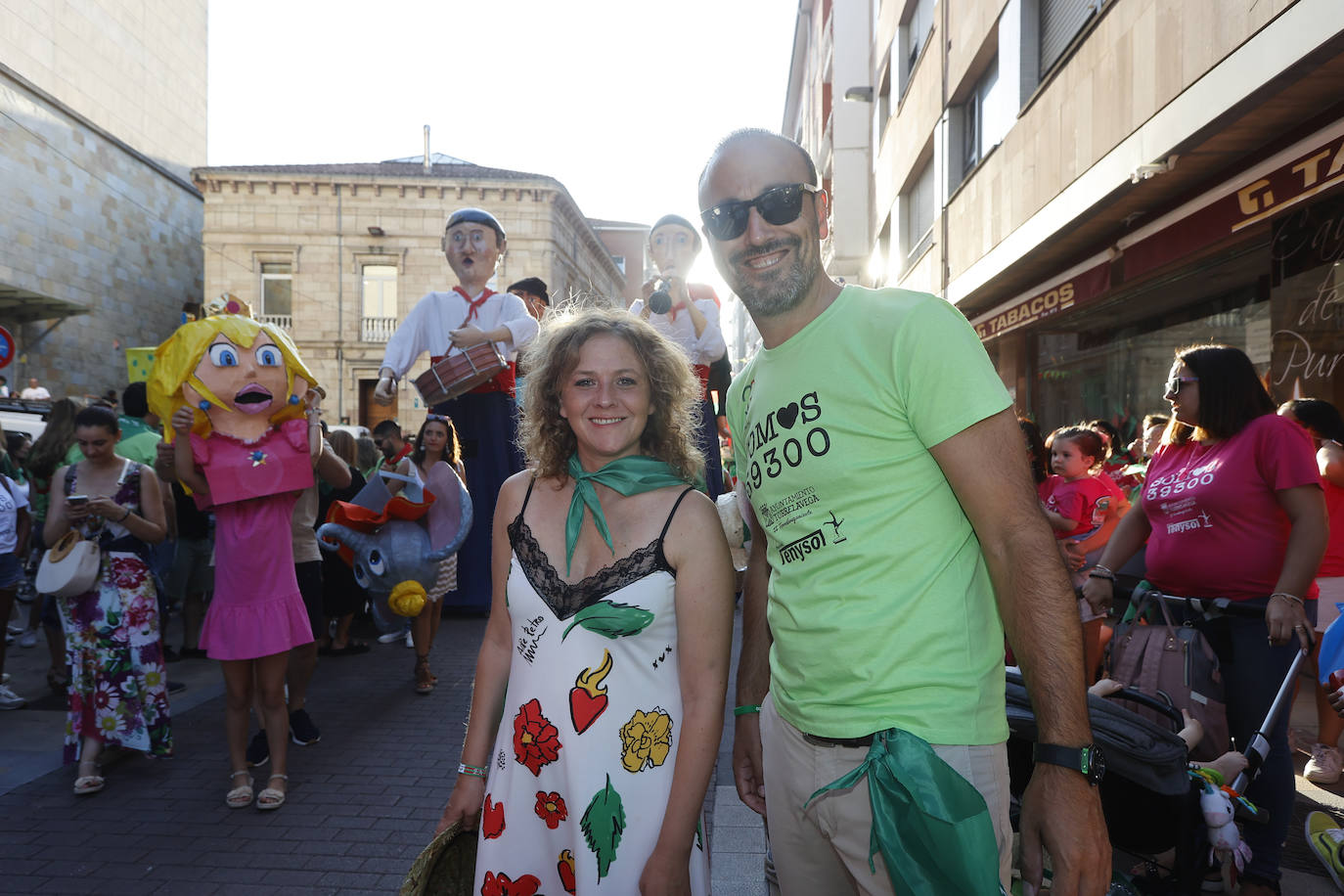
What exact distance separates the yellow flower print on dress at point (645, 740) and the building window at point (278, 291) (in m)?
34.7

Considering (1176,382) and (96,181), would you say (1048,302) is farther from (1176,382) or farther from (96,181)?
(96,181)

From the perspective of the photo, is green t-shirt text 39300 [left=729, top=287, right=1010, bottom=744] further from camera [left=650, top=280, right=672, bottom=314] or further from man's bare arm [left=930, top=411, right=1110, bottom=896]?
camera [left=650, top=280, right=672, bottom=314]

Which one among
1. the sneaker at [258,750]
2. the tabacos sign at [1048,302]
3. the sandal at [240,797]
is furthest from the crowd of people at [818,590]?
the tabacos sign at [1048,302]

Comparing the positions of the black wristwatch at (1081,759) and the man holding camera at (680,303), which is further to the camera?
the man holding camera at (680,303)

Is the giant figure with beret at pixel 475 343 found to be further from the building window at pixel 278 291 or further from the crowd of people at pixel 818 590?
the building window at pixel 278 291

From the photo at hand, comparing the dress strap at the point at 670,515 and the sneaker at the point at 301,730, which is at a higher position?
the dress strap at the point at 670,515

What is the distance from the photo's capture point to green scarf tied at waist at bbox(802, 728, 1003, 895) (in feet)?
5.13

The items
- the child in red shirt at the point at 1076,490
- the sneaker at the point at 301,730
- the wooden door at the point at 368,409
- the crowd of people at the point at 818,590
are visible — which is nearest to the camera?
the crowd of people at the point at 818,590

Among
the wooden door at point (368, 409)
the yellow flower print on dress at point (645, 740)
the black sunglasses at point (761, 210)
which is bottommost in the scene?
the yellow flower print on dress at point (645, 740)

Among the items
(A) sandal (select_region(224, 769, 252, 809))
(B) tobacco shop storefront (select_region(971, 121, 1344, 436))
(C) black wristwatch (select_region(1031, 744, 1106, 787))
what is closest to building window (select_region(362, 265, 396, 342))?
(B) tobacco shop storefront (select_region(971, 121, 1344, 436))

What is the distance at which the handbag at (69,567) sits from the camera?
4.38 metres

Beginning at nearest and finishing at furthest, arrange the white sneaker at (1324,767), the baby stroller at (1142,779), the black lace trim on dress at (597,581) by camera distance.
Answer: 1. the black lace trim on dress at (597,581)
2. the baby stroller at (1142,779)
3. the white sneaker at (1324,767)

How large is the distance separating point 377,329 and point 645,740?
33523 mm

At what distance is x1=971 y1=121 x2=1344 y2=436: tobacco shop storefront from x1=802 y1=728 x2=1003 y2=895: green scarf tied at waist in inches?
213
